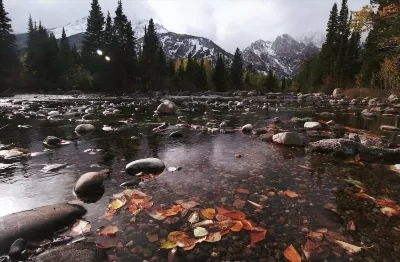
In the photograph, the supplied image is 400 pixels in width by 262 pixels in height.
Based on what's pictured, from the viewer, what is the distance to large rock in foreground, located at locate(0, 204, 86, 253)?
363 cm

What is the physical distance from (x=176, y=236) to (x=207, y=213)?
0.84m

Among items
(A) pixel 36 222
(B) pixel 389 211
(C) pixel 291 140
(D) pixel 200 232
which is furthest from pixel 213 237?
(C) pixel 291 140

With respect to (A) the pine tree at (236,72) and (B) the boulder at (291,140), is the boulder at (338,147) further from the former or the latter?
(A) the pine tree at (236,72)

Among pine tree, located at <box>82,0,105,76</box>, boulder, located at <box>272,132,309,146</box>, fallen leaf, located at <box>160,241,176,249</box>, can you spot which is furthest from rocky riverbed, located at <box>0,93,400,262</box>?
pine tree, located at <box>82,0,105,76</box>

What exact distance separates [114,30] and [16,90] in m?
22.8

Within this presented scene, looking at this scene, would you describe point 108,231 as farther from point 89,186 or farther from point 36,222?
point 89,186

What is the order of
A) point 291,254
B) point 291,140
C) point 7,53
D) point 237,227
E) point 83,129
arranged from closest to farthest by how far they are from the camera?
point 291,254
point 237,227
point 291,140
point 83,129
point 7,53

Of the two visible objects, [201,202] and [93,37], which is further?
[93,37]

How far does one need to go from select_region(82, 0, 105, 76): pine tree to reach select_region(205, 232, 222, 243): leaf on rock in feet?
194

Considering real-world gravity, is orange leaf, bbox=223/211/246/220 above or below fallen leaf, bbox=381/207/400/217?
below

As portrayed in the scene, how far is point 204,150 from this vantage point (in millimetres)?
9062

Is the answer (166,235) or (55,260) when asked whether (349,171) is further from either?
(55,260)

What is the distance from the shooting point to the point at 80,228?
4027mm

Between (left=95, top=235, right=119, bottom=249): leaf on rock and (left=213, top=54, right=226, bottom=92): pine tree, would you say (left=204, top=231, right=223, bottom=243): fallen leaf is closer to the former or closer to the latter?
(left=95, top=235, right=119, bottom=249): leaf on rock
